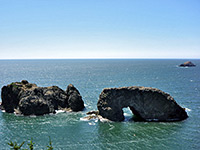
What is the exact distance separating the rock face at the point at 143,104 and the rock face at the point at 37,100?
1146 centimetres

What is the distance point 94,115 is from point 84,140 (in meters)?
13.6

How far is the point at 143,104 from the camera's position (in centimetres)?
5106

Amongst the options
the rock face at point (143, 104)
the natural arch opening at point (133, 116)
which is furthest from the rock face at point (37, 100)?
the natural arch opening at point (133, 116)

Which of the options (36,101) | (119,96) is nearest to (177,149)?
(119,96)

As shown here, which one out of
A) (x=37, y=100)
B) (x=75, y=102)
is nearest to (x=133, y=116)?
(x=75, y=102)

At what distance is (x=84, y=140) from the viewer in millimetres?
39375

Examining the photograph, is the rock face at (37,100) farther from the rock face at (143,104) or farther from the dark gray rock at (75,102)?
the rock face at (143,104)

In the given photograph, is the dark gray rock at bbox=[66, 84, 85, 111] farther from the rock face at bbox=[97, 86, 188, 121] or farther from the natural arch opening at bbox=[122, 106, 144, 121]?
the natural arch opening at bbox=[122, 106, 144, 121]

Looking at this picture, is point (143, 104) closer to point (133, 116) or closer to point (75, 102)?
point (133, 116)

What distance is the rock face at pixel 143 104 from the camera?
50312 mm

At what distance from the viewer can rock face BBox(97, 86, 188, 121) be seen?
50.3 meters

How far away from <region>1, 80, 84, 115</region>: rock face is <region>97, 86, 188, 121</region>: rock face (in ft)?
37.6

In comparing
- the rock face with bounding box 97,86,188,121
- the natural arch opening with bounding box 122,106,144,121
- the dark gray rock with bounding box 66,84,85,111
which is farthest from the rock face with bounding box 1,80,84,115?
the natural arch opening with bounding box 122,106,144,121

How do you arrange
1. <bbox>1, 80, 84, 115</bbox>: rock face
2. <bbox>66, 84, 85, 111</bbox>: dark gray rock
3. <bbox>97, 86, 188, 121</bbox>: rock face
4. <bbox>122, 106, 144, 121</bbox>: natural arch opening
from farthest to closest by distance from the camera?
1. <bbox>66, 84, 85, 111</bbox>: dark gray rock
2. <bbox>1, 80, 84, 115</bbox>: rock face
3. <bbox>122, 106, 144, 121</bbox>: natural arch opening
4. <bbox>97, 86, 188, 121</bbox>: rock face
